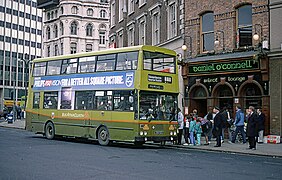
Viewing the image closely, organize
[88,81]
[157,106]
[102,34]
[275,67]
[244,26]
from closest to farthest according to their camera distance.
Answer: [157,106] → [88,81] → [275,67] → [244,26] → [102,34]

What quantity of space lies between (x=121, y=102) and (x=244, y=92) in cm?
803

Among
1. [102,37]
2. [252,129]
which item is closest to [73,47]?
[102,37]

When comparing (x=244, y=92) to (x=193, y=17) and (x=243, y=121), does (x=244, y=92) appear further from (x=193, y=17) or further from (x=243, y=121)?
(x=193, y=17)

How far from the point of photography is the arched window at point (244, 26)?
2412 cm

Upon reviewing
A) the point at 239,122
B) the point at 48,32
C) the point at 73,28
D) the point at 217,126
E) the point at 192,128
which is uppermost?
the point at 73,28

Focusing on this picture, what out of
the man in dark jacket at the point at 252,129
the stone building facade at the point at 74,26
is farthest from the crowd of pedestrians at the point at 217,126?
the stone building facade at the point at 74,26

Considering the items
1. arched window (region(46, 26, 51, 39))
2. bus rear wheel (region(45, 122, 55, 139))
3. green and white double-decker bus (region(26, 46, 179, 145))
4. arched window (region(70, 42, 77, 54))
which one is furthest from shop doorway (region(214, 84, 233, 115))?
arched window (region(46, 26, 51, 39))

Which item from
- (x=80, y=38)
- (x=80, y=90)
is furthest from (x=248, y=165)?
(x=80, y=38)

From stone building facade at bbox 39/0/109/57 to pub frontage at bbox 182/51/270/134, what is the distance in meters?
50.7

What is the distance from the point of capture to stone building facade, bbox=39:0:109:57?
75000mm

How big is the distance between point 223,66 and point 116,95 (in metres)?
7.53

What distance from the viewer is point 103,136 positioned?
2105 centimetres

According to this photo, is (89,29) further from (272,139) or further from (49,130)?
(272,139)

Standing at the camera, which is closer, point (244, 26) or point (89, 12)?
point (244, 26)
